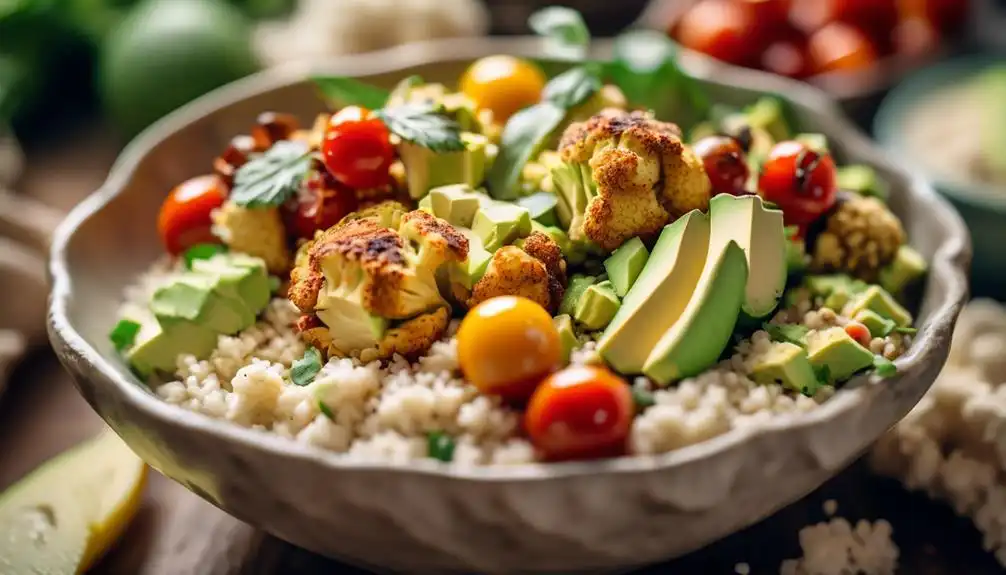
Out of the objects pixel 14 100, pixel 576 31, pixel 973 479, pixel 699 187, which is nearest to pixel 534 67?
pixel 576 31

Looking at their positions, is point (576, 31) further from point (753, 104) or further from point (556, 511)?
point (556, 511)

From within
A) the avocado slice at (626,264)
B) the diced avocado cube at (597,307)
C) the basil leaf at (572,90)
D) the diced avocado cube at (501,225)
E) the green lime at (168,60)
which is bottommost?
the green lime at (168,60)

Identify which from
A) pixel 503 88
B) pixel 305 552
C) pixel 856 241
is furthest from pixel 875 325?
pixel 305 552

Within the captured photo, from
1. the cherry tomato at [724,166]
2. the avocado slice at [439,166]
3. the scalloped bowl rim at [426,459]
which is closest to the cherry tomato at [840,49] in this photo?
the scalloped bowl rim at [426,459]

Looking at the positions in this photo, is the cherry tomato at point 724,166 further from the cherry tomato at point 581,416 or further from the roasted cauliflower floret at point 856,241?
the cherry tomato at point 581,416

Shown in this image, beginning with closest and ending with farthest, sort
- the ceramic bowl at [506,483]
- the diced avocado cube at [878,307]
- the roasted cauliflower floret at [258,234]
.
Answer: the ceramic bowl at [506,483] → the diced avocado cube at [878,307] → the roasted cauliflower floret at [258,234]

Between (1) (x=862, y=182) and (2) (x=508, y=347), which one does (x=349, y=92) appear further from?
(1) (x=862, y=182)
